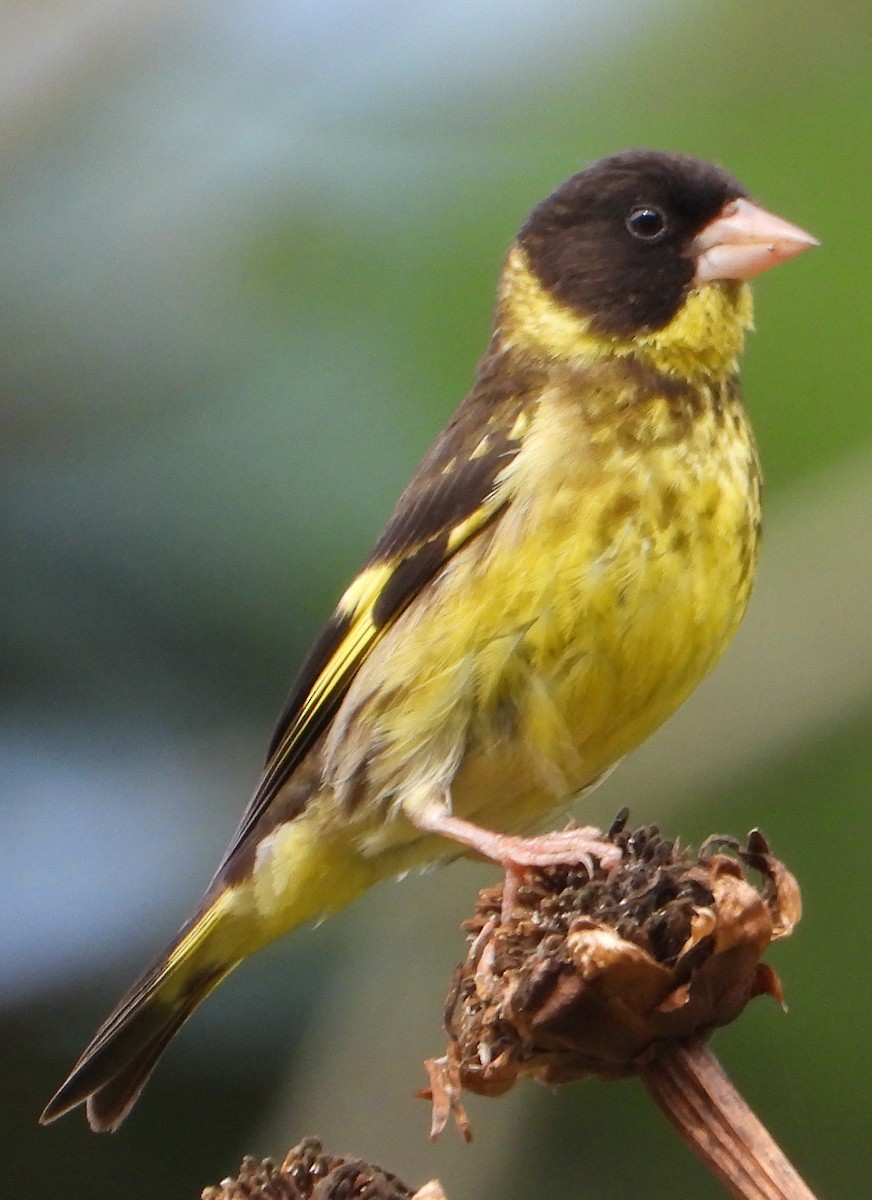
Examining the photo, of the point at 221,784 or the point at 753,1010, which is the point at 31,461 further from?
the point at 753,1010

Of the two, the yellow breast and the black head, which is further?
the black head

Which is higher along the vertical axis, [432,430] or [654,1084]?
[432,430]

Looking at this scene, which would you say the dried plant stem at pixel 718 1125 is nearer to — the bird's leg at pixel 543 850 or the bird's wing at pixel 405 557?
the bird's leg at pixel 543 850

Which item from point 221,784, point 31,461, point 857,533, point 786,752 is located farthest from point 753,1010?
point 31,461

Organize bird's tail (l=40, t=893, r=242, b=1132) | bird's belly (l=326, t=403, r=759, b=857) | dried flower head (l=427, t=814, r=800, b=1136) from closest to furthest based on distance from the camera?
1. dried flower head (l=427, t=814, r=800, b=1136)
2. bird's belly (l=326, t=403, r=759, b=857)
3. bird's tail (l=40, t=893, r=242, b=1132)

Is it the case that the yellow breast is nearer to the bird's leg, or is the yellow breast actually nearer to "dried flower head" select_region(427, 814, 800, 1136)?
the bird's leg

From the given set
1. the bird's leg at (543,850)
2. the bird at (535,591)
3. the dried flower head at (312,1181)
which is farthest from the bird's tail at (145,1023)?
the dried flower head at (312,1181)

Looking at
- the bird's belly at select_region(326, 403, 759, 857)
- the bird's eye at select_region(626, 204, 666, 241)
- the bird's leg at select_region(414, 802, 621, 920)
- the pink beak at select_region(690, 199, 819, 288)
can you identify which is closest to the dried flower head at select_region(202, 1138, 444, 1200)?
the bird's leg at select_region(414, 802, 621, 920)
